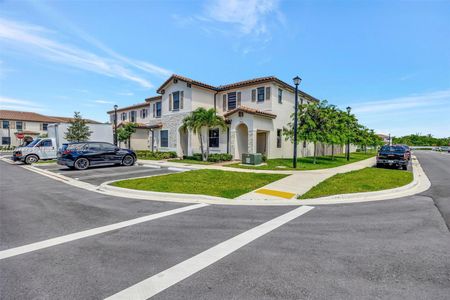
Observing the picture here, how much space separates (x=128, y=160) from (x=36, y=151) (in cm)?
923

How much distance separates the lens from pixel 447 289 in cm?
284

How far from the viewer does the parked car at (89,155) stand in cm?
1410

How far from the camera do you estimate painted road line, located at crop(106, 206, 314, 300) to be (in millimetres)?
2750

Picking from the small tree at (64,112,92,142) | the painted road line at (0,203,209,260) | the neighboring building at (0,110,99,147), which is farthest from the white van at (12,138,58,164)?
the neighboring building at (0,110,99,147)

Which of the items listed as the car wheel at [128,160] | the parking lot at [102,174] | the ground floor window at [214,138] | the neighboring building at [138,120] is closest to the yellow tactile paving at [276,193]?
the parking lot at [102,174]

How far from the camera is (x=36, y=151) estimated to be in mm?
18875

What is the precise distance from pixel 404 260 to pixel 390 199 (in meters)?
4.95

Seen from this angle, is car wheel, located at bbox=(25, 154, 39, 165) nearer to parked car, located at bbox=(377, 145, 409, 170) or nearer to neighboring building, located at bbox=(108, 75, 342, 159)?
neighboring building, located at bbox=(108, 75, 342, 159)

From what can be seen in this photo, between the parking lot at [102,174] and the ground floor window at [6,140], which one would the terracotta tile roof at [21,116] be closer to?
the ground floor window at [6,140]

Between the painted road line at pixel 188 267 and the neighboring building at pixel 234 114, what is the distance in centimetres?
1438

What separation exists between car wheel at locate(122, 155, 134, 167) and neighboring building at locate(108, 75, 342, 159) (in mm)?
6524

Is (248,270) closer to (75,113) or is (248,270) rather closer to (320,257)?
(320,257)

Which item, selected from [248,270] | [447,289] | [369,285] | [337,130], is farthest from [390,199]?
[337,130]

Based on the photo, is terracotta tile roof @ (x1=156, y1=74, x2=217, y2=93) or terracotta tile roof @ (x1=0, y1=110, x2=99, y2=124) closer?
terracotta tile roof @ (x1=156, y1=74, x2=217, y2=93)
